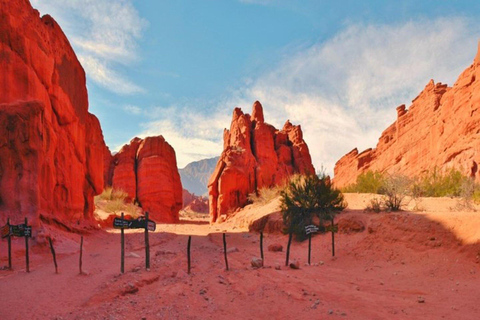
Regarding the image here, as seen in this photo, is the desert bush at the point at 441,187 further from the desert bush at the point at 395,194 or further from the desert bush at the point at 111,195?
the desert bush at the point at 111,195

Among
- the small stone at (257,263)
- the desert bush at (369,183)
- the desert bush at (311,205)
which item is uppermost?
the desert bush at (369,183)

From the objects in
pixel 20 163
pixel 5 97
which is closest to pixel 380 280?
pixel 20 163

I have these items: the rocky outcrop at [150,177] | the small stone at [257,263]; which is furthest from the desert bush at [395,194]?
the rocky outcrop at [150,177]

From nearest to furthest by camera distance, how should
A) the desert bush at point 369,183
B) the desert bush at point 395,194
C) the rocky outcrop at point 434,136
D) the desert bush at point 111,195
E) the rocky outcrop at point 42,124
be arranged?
the rocky outcrop at point 42,124
the desert bush at point 395,194
the desert bush at point 369,183
the rocky outcrop at point 434,136
the desert bush at point 111,195

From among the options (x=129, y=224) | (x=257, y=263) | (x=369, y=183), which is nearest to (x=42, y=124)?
(x=129, y=224)

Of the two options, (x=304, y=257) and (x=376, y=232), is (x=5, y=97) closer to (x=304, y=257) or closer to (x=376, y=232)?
(x=304, y=257)

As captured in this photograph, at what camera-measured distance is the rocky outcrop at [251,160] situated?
3816 centimetres

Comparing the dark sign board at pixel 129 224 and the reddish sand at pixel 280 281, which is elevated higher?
the dark sign board at pixel 129 224

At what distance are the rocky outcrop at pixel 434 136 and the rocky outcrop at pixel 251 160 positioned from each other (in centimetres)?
1382

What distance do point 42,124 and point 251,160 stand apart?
28.5 m

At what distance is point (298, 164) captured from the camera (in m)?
45.2

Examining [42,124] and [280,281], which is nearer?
[280,281]

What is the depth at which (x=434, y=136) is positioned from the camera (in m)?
42.2

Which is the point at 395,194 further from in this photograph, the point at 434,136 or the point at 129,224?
the point at 434,136
